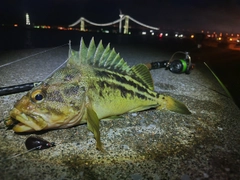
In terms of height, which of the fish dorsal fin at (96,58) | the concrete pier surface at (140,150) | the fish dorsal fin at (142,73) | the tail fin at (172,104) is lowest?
the concrete pier surface at (140,150)

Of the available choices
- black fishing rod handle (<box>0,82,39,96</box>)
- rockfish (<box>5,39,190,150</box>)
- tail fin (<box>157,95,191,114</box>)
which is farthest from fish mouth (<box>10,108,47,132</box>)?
tail fin (<box>157,95,191,114</box>)

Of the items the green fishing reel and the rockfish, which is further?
the green fishing reel

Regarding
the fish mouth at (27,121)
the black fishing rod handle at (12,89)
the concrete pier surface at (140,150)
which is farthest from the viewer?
the black fishing rod handle at (12,89)

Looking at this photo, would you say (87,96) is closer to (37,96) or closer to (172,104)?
(37,96)

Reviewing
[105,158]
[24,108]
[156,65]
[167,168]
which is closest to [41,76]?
[156,65]

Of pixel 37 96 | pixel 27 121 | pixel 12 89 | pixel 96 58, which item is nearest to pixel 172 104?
pixel 96 58

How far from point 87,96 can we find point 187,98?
2747 mm

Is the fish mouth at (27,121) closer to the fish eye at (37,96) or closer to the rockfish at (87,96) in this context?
the rockfish at (87,96)

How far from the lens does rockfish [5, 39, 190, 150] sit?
228cm

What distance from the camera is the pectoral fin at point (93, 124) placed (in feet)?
7.59

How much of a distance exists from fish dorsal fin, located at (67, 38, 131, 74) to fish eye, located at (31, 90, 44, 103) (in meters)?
0.65

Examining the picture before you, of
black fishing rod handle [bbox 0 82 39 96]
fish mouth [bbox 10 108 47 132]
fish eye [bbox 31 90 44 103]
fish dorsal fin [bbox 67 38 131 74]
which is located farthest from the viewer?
black fishing rod handle [bbox 0 82 39 96]

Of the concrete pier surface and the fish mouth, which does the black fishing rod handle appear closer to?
the concrete pier surface

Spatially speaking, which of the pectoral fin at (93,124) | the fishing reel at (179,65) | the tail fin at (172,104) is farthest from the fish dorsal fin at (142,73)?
the fishing reel at (179,65)
